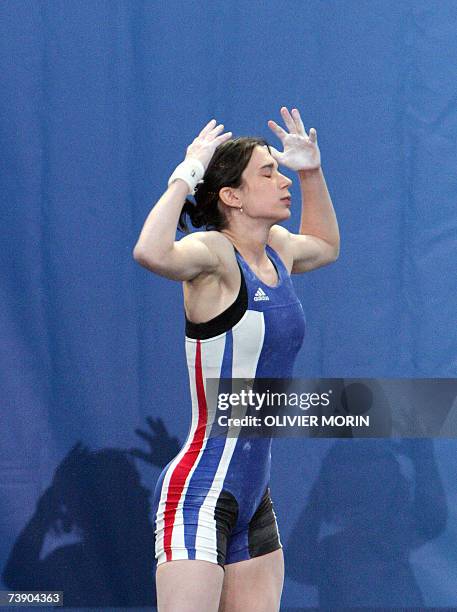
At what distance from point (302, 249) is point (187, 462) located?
67 centimetres

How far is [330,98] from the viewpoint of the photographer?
3383mm

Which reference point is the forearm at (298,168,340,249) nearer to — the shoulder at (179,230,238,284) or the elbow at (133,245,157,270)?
the shoulder at (179,230,238,284)

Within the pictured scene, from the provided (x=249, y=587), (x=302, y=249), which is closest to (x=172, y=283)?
(x=302, y=249)

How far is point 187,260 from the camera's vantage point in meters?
2.32

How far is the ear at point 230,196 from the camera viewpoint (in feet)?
8.36

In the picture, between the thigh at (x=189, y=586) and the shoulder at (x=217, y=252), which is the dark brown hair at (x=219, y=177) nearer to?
the shoulder at (x=217, y=252)

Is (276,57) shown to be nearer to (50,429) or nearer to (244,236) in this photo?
(244,236)

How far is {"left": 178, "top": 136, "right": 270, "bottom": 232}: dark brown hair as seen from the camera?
8.40ft

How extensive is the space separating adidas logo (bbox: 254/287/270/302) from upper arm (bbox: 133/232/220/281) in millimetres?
111

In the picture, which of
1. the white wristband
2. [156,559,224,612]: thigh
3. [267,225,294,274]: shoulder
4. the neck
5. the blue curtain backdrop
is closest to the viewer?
[156,559,224,612]: thigh

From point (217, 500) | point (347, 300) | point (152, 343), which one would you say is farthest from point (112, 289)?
point (217, 500)

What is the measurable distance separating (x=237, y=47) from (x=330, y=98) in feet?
1.11

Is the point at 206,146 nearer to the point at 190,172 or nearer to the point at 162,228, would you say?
the point at 190,172
